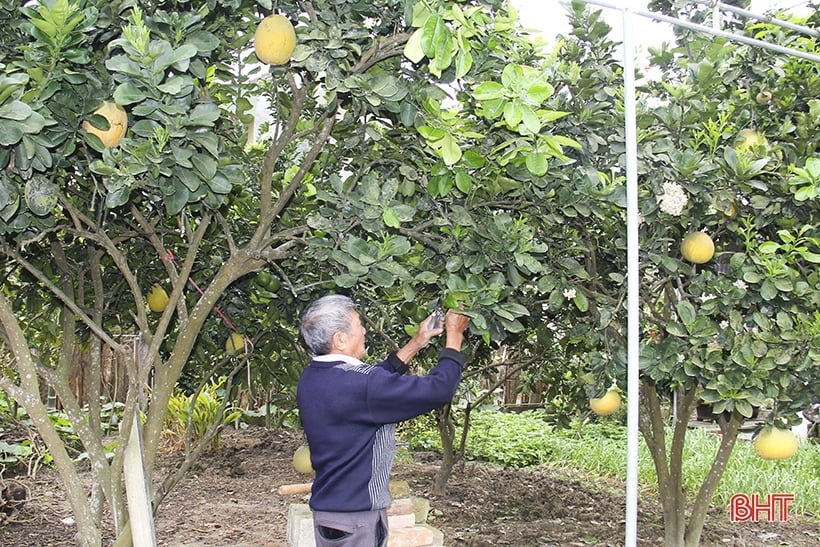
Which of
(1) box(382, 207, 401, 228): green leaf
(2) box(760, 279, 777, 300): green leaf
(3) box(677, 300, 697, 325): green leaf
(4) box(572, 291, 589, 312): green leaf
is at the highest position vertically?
(1) box(382, 207, 401, 228): green leaf

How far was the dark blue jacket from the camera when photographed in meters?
2.13

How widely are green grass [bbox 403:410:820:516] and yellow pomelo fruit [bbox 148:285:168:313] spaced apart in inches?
155

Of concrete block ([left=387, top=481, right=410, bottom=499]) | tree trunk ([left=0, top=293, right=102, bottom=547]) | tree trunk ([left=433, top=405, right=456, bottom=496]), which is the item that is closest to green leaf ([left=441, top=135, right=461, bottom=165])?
tree trunk ([left=0, top=293, right=102, bottom=547])

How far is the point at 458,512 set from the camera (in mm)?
5137

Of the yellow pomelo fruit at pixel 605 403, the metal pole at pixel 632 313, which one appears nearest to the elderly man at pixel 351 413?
the metal pole at pixel 632 313

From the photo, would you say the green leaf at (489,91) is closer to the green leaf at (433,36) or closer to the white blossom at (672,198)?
the green leaf at (433,36)

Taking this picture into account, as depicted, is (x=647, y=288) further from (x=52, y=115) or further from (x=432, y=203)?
(x=52, y=115)

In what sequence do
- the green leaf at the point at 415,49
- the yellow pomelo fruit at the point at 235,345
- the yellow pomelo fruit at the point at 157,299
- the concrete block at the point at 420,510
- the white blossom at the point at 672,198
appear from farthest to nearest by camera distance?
the concrete block at the point at 420,510, the yellow pomelo fruit at the point at 235,345, the yellow pomelo fruit at the point at 157,299, the white blossom at the point at 672,198, the green leaf at the point at 415,49

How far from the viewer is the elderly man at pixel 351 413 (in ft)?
7.08

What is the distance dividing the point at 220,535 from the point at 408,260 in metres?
2.67

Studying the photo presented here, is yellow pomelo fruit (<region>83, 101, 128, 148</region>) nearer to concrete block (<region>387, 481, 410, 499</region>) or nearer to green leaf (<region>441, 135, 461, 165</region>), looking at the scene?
green leaf (<region>441, 135, 461, 165</region>)

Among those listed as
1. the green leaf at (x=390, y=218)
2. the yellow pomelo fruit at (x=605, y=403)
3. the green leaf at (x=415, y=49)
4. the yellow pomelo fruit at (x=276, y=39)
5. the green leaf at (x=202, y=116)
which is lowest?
the yellow pomelo fruit at (x=605, y=403)

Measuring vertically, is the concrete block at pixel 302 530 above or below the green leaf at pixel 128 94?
below

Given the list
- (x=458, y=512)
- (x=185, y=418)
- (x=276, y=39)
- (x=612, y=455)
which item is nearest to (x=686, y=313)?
(x=276, y=39)
